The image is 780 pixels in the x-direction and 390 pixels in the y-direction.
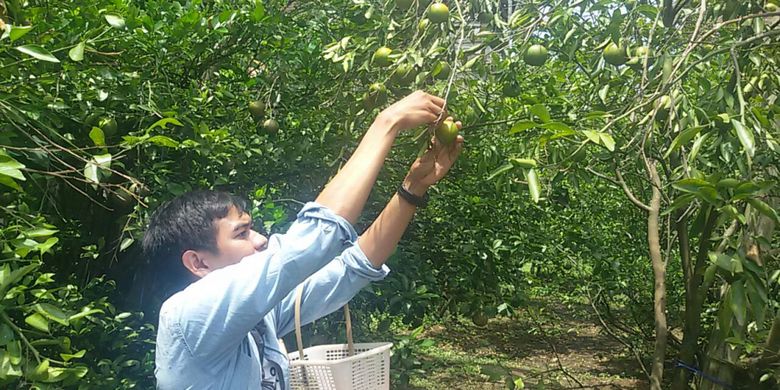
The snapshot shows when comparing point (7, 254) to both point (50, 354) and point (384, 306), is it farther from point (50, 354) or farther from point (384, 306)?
point (384, 306)

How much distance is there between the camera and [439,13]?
1683mm

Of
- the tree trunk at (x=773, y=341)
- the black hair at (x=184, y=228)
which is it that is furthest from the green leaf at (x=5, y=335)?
the tree trunk at (x=773, y=341)

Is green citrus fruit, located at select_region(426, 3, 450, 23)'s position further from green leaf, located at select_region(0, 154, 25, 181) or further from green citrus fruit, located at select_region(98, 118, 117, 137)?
green citrus fruit, located at select_region(98, 118, 117, 137)

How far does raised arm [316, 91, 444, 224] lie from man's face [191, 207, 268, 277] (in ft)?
0.97

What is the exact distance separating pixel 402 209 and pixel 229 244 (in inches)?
15.5

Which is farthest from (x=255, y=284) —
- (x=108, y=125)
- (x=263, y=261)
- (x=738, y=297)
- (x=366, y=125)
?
(x=366, y=125)

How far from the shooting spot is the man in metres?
1.28

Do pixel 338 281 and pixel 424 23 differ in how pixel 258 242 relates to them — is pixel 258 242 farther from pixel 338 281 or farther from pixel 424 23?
pixel 424 23

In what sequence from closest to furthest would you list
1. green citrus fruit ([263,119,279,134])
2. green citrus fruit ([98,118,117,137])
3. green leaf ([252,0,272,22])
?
1. green citrus fruit ([98,118,117,137])
2. green leaf ([252,0,272,22])
3. green citrus fruit ([263,119,279,134])

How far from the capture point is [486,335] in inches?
281

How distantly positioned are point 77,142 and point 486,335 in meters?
5.36

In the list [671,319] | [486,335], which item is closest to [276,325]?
[671,319]

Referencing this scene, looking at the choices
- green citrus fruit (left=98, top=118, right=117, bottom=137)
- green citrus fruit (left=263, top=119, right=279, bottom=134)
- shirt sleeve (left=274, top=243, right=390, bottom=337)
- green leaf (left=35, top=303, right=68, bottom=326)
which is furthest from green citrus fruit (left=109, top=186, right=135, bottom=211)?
shirt sleeve (left=274, top=243, right=390, bottom=337)

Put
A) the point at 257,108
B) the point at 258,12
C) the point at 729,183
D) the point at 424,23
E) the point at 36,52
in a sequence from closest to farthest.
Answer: the point at 729,183 < the point at 36,52 < the point at 424,23 < the point at 258,12 < the point at 257,108
